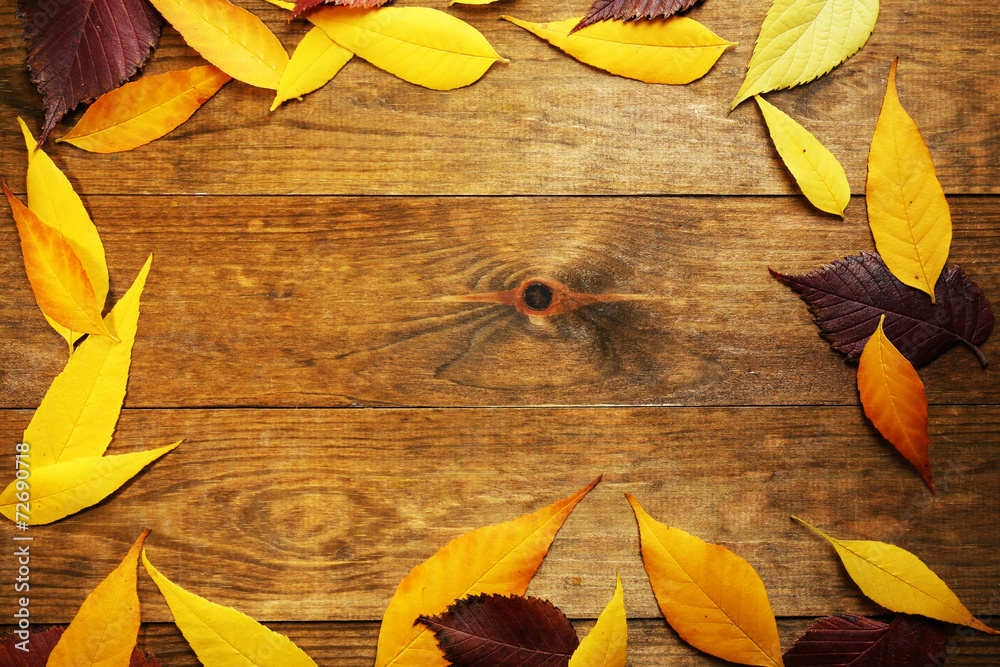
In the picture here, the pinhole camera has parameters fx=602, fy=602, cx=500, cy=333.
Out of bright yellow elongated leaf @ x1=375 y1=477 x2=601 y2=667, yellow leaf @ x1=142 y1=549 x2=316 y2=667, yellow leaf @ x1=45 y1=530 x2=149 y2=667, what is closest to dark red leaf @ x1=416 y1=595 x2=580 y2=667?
bright yellow elongated leaf @ x1=375 y1=477 x2=601 y2=667

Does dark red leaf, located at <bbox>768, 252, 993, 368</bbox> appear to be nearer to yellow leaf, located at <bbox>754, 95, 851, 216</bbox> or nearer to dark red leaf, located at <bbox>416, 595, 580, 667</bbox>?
yellow leaf, located at <bbox>754, 95, 851, 216</bbox>

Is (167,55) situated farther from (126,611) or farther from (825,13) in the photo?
(825,13)

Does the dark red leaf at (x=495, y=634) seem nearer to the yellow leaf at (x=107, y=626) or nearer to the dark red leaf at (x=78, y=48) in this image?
the yellow leaf at (x=107, y=626)

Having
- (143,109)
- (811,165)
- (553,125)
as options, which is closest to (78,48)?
(143,109)

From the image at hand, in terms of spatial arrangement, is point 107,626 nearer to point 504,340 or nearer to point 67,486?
point 67,486

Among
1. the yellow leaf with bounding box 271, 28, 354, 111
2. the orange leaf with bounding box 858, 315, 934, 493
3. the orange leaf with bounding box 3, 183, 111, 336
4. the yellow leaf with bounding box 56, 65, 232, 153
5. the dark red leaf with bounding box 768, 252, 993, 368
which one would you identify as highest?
the yellow leaf with bounding box 271, 28, 354, 111

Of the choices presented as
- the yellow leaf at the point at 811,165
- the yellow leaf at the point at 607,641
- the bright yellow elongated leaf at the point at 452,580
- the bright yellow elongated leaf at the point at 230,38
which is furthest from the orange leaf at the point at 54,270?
the yellow leaf at the point at 811,165
